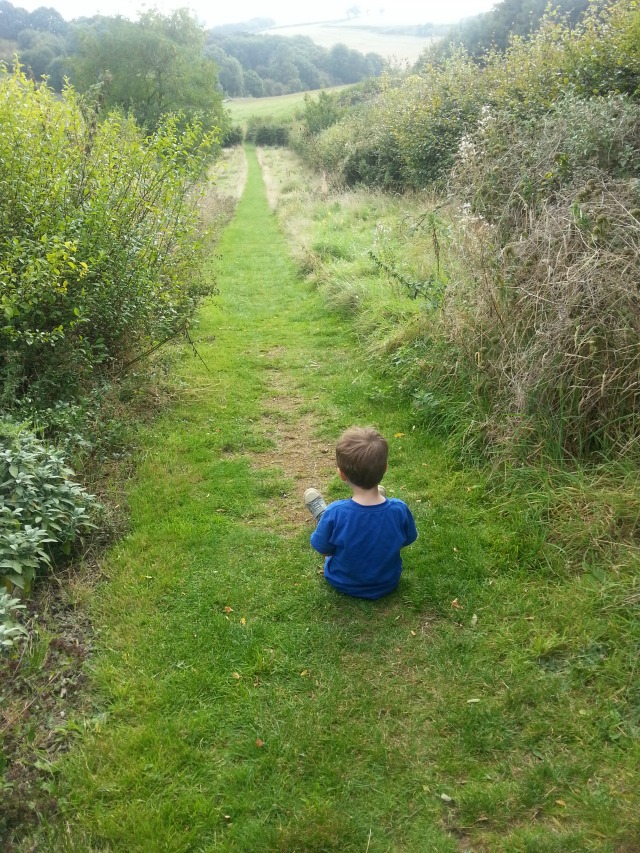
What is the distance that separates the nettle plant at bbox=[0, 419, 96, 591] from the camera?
356 cm

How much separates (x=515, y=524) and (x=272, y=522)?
1977 millimetres

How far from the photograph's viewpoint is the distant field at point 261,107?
5009 centimetres

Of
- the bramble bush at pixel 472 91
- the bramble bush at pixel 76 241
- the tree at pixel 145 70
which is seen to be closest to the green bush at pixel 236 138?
the tree at pixel 145 70

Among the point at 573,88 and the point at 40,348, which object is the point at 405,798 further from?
the point at 573,88

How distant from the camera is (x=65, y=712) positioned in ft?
10.1

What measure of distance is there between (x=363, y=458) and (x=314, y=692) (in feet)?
4.61

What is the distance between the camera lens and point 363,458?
11.5 ft

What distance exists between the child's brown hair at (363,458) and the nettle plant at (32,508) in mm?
2010

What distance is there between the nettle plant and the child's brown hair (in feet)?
Answer: 6.59

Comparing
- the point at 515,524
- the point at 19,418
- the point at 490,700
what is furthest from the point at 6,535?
the point at 515,524

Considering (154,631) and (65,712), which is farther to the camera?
(154,631)

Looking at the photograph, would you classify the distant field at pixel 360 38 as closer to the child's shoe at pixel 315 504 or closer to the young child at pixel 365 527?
the child's shoe at pixel 315 504

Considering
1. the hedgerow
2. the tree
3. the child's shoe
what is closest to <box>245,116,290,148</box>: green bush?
A: the tree

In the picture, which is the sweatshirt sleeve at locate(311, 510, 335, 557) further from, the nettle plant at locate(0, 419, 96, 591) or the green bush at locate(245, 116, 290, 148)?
the green bush at locate(245, 116, 290, 148)
